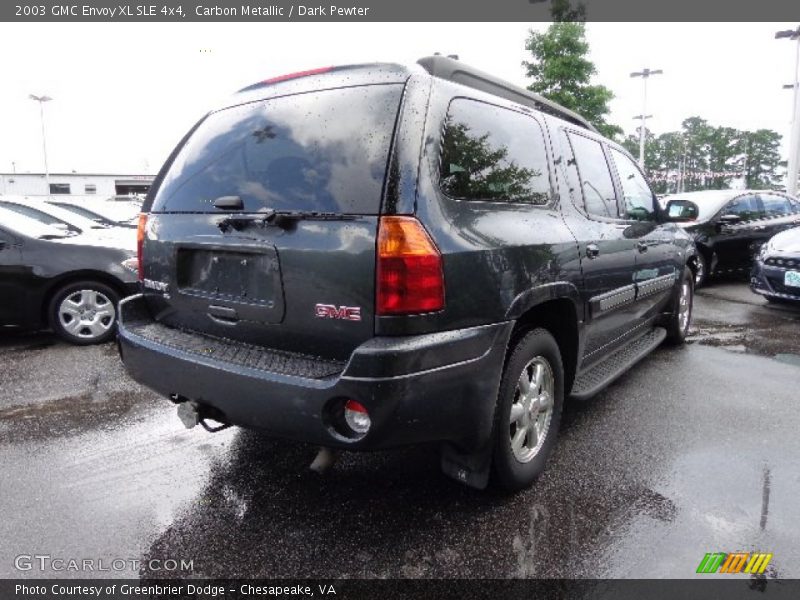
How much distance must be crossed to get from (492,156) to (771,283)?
5981 mm

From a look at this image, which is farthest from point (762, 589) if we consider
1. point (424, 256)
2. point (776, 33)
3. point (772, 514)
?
point (776, 33)

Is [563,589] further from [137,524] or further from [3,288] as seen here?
[3,288]

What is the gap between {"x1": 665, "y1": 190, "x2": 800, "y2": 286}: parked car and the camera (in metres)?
8.37

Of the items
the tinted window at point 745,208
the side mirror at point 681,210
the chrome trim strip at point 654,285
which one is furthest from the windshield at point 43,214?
the tinted window at point 745,208

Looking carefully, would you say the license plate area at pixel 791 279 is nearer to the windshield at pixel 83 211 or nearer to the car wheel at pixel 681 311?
the car wheel at pixel 681 311

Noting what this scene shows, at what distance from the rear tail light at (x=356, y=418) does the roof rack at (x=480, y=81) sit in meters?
1.38

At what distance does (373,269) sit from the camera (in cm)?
201

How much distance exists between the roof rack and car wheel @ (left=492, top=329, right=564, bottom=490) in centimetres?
118

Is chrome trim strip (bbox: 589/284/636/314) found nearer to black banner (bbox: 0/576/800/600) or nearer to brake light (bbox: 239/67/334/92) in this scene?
black banner (bbox: 0/576/800/600)

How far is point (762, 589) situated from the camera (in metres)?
2.03

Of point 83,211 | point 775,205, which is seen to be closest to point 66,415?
point 83,211

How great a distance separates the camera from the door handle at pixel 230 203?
92.7 inches

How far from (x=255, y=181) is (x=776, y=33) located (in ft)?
80.5

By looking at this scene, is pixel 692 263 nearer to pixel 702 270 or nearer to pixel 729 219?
pixel 702 270
